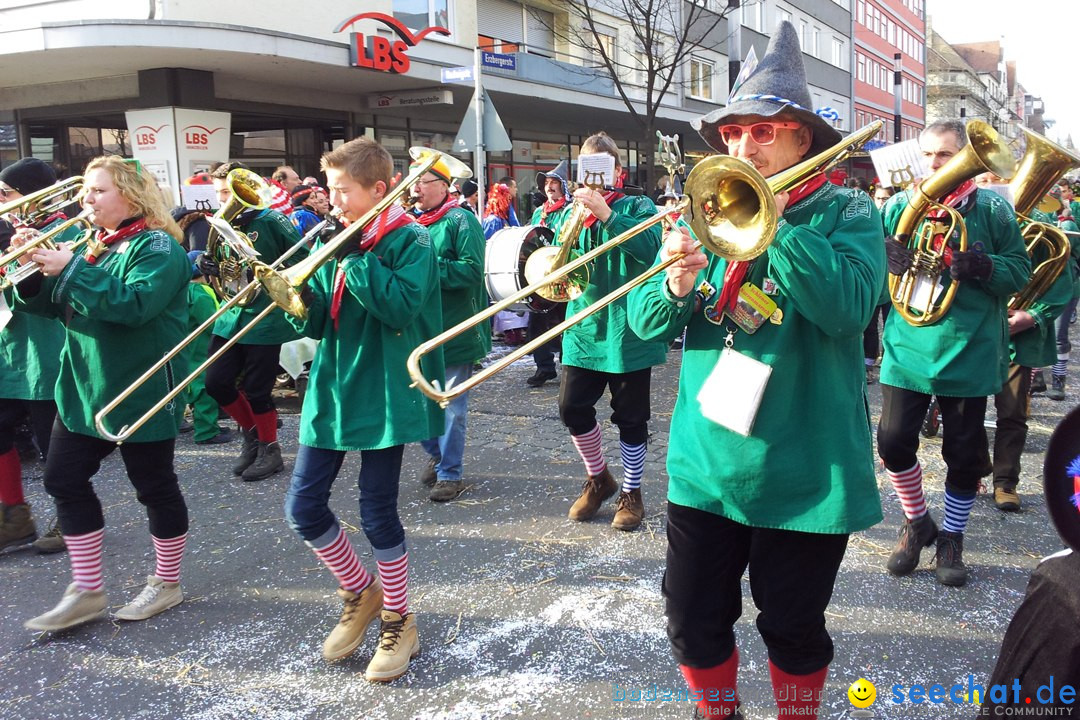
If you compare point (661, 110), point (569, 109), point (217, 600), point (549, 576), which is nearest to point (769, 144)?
point (549, 576)

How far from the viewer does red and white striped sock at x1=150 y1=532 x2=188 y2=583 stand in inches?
148

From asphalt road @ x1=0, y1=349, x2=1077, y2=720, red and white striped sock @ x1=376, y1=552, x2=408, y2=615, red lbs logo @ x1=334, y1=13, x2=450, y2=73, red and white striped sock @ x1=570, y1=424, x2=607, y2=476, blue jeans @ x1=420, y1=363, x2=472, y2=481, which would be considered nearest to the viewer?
asphalt road @ x1=0, y1=349, x2=1077, y2=720

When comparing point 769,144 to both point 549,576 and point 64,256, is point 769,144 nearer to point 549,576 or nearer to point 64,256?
point 549,576

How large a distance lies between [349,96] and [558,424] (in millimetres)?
10625

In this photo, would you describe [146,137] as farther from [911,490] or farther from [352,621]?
[911,490]

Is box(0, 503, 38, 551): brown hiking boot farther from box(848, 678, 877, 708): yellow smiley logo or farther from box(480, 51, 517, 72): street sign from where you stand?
box(480, 51, 517, 72): street sign

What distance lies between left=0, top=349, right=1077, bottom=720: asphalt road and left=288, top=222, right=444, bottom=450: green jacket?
2.93 feet

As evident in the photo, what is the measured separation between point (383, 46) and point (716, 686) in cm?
1219

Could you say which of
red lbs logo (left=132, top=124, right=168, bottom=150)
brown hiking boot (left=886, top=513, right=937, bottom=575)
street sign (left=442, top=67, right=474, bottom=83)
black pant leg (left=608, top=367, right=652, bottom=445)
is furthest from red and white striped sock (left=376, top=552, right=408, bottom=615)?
red lbs logo (left=132, top=124, right=168, bottom=150)

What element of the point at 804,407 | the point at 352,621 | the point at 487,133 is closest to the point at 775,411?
the point at 804,407

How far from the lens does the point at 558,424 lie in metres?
6.81

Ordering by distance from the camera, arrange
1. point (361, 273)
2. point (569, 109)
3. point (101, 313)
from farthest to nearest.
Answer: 1. point (569, 109)
2. point (101, 313)
3. point (361, 273)

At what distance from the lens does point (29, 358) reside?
4375mm

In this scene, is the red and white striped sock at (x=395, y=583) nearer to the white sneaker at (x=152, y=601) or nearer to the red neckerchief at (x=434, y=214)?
the white sneaker at (x=152, y=601)
